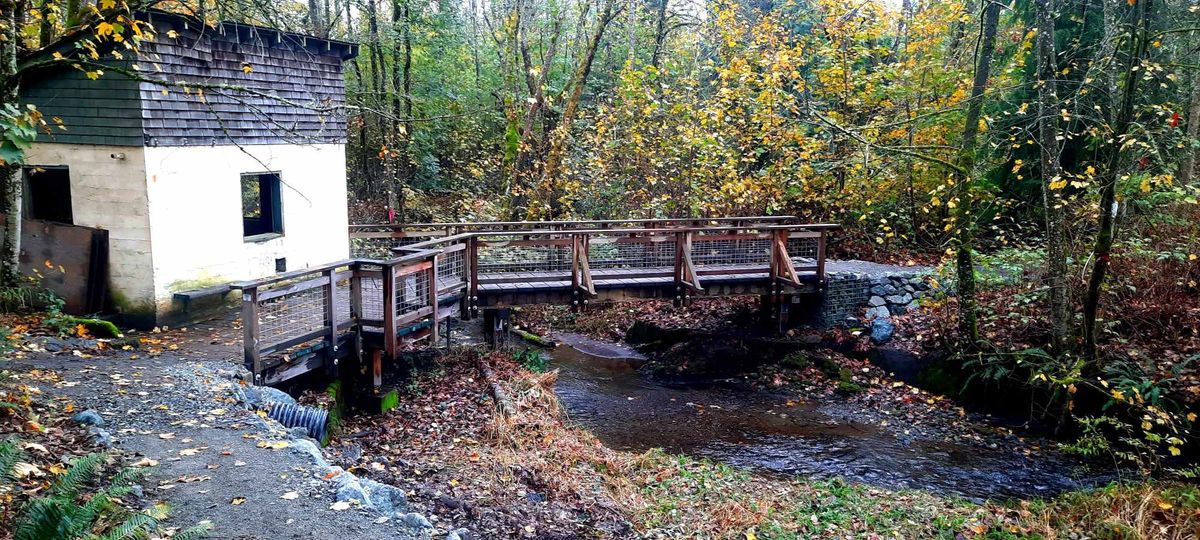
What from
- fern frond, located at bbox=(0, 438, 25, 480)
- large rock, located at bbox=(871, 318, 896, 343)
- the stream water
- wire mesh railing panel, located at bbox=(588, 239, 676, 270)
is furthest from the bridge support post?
fern frond, located at bbox=(0, 438, 25, 480)

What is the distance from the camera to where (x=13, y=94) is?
934 cm

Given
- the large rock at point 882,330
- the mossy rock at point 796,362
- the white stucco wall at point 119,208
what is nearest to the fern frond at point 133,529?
the white stucco wall at point 119,208

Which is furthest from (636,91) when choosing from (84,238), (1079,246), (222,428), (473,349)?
Answer: (222,428)

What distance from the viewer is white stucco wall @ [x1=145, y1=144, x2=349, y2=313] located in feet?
34.5

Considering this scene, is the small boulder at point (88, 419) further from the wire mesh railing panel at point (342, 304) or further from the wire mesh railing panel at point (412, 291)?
the wire mesh railing panel at point (412, 291)

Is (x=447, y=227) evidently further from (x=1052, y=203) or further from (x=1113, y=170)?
(x=1113, y=170)

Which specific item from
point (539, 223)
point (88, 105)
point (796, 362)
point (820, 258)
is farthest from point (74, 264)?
point (820, 258)

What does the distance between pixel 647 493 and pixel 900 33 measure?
16.7 metres

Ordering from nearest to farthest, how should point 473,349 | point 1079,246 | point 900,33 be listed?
point 1079,246, point 473,349, point 900,33

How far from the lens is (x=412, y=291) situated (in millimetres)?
11031

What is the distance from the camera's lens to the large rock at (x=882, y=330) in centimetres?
1465

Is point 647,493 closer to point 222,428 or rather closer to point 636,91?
point 222,428

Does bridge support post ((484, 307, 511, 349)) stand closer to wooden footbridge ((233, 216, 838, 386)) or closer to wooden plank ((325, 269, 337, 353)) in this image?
wooden footbridge ((233, 216, 838, 386))

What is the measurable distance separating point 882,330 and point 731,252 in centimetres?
321
